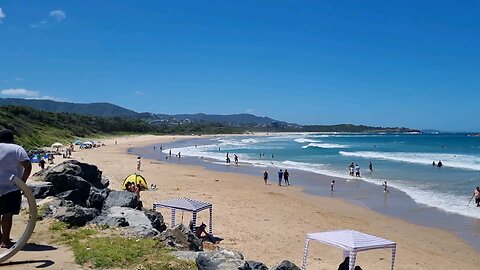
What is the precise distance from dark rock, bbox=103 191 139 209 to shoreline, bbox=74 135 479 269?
3.15 meters

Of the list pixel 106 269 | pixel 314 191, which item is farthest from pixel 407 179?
pixel 106 269

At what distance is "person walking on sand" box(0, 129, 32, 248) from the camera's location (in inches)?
231

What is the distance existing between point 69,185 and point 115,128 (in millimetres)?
107222

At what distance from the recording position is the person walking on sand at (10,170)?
5.87 meters

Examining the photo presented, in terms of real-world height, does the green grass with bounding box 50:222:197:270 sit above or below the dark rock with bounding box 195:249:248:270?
below

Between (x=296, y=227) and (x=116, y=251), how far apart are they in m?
10.8

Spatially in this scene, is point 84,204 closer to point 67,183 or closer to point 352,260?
point 67,183

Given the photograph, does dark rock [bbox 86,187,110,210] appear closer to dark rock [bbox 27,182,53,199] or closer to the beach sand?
dark rock [bbox 27,182,53,199]

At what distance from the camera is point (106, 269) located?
6.15 metres

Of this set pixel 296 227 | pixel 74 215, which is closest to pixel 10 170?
pixel 74 215

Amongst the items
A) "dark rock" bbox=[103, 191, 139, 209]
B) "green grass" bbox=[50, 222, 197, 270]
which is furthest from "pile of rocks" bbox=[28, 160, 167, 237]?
Result: "green grass" bbox=[50, 222, 197, 270]

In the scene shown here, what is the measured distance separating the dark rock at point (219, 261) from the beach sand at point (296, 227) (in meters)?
1.89

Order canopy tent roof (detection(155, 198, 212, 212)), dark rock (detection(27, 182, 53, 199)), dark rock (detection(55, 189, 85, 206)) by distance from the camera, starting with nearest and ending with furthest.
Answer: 1. dark rock (detection(27, 182, 53, 199))
2. dark rock (detection(55, 189, 85, 206))
3. canopy tent roof (detection(155, 198, 212, 212))

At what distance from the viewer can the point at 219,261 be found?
5.92 metres
